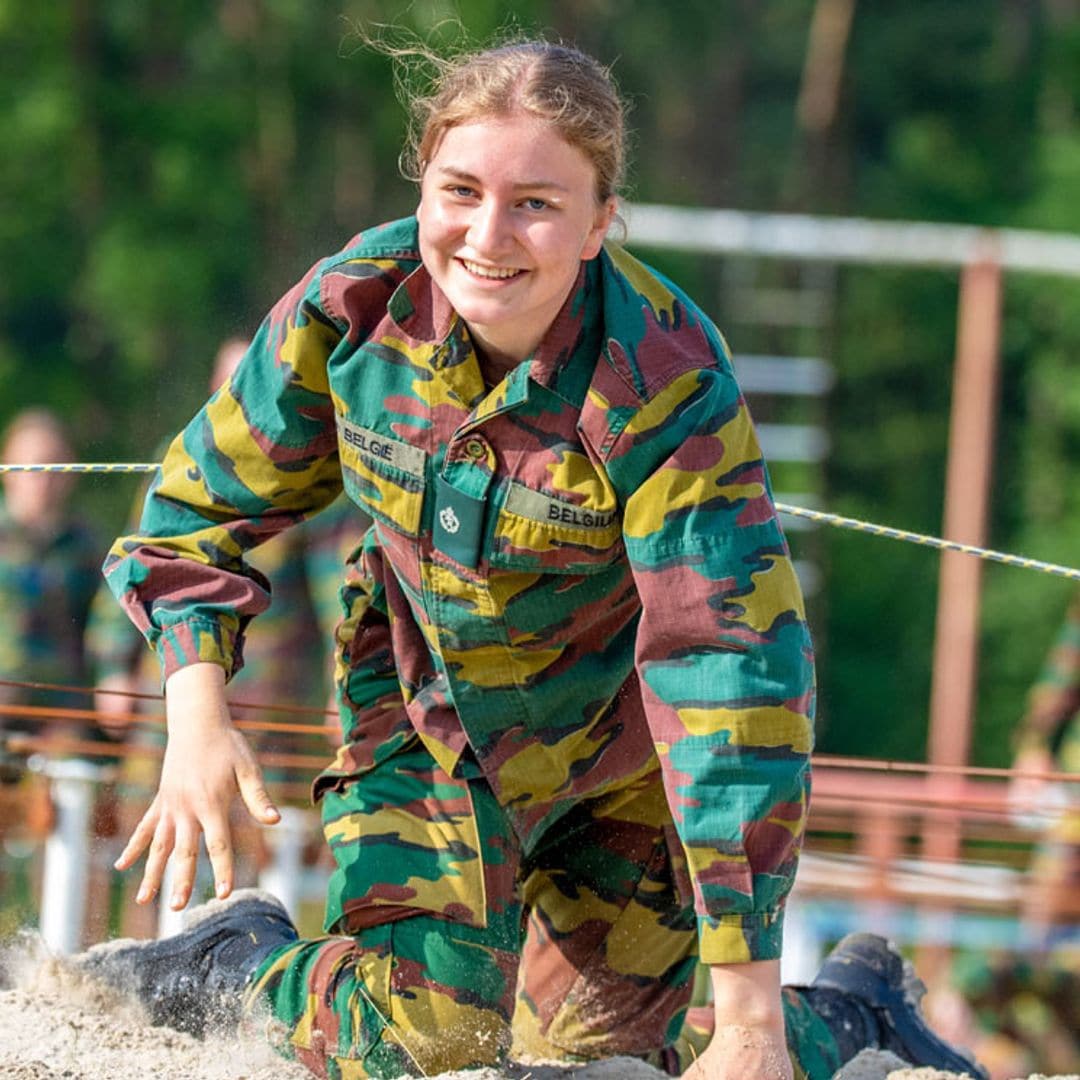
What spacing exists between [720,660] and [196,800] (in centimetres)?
66

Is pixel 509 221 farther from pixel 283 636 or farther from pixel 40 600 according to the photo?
pixel 40 600

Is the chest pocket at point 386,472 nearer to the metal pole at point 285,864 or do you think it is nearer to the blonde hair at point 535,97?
the blonde hair at point 535,97

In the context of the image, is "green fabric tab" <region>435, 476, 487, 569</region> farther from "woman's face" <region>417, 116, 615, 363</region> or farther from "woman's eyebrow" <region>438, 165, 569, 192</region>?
"woman's eyebrow" <region>438, 165, 569, 192</region>

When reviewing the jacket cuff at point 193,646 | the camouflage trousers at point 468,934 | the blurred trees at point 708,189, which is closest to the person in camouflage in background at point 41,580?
the camouflage trousers at point 468,934

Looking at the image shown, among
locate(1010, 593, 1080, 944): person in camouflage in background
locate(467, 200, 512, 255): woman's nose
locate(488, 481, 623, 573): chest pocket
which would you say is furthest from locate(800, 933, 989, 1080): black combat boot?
locate(1010, 593, 1080, 944): person in camouflage in background

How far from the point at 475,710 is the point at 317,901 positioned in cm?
294

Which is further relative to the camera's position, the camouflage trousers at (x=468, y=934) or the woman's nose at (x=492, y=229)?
the camouflage trousers at (x=468, y=934)

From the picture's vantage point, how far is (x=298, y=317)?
2.87m

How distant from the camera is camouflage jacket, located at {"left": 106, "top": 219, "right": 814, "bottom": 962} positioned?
8.66 feet

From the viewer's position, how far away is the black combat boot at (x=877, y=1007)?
11.6 ft

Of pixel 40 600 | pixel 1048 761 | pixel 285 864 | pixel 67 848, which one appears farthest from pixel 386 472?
pixel 1048 761

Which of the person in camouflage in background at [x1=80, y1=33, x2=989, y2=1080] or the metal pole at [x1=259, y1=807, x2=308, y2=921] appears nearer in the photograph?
the person in camouflage in background at [x1=80, y1=33, x2=989, y2=1080]

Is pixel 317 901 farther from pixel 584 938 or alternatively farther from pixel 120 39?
pixel 120 39

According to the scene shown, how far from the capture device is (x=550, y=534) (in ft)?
8.99
